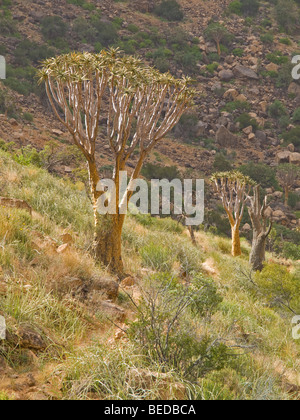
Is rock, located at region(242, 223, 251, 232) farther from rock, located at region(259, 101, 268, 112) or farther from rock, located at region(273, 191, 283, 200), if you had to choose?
rock, located at region(259, 101, 268, 112)

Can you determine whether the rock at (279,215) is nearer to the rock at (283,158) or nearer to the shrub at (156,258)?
the rock at (283,158)

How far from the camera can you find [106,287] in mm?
4211

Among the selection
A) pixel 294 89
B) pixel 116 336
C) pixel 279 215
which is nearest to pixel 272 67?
pixel 294 89

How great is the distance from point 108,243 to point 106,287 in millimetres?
1368

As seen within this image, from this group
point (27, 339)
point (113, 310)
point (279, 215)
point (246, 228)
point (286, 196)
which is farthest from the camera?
point (286, 196)

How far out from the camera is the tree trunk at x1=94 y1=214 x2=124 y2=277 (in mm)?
5477

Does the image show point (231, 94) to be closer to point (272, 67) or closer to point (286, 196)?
point (272, 67)

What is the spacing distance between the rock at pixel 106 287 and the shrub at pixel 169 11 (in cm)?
4401

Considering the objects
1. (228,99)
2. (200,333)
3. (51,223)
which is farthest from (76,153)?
(228,99)

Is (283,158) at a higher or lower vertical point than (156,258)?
higher

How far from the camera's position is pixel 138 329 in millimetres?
3082

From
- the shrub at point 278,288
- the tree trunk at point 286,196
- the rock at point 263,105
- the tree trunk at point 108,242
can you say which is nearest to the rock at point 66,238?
the tree trunk at point 108,242

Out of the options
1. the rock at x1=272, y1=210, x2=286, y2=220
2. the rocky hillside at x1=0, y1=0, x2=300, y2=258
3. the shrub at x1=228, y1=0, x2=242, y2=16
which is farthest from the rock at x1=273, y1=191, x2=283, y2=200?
the shrub at x1=228, y1=0, x2=242, y2=16
